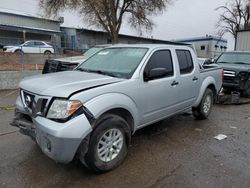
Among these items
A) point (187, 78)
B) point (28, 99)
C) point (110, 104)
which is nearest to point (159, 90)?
point (187, 78)

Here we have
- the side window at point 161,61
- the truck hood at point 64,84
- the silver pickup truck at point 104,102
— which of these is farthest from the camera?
the side window at point 161,61

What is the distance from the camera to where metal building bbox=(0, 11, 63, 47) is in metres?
25.2

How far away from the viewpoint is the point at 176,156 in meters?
3.69

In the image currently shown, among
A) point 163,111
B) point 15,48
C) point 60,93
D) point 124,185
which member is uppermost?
point 15,48

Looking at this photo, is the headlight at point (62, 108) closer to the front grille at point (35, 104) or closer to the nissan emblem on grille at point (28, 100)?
the front grille at point (35, 104)

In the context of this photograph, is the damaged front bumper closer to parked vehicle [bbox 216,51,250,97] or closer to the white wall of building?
parked vehicle [bbox 216,51,250,97]

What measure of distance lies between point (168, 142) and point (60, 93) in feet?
7.91

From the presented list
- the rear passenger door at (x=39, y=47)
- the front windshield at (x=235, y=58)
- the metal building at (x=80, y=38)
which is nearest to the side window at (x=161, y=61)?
the front windshield at (x=235, y=58)

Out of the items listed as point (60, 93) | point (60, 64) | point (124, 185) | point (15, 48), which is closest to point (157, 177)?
point (124, 185)

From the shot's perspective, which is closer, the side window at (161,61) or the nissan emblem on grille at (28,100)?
the nissan emblem on grille at (28,100)

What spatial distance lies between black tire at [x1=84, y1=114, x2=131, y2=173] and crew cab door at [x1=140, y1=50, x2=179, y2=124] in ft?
1.80

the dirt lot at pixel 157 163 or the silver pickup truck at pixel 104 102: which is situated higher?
the silver pickup truck at pixel 104 102

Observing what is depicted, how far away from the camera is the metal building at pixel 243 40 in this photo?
1647 cm

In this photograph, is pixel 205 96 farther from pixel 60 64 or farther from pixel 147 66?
pixel 60 64
